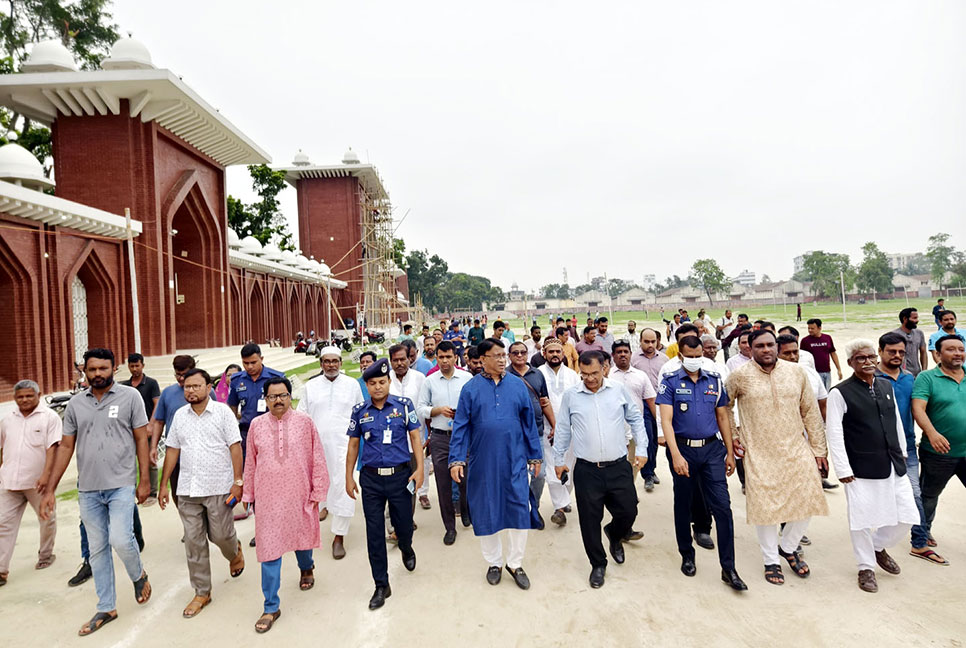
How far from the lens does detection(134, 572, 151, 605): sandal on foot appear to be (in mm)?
3709

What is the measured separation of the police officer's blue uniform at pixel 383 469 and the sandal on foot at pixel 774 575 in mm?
2523

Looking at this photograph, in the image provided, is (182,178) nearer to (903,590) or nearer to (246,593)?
(246,593)

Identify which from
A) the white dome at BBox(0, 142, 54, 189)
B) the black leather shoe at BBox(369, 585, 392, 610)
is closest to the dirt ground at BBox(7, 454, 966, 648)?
the black leather shoe at BBox(369, 585, 392, 610)

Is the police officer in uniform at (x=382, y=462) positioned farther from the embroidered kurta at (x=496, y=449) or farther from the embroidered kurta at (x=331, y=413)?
the embroidered kurta at (x=331, y=413)

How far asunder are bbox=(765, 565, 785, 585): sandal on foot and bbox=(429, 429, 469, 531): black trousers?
2.34m

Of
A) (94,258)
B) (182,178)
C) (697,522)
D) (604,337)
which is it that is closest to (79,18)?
(182,178)

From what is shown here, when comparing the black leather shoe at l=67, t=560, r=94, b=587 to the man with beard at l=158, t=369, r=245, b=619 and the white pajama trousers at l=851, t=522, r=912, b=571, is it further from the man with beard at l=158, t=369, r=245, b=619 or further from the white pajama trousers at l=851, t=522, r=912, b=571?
the white pajama trousers at l=851, t=522, r=912, b=571

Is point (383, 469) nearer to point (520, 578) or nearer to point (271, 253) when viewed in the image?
point (520, 578)

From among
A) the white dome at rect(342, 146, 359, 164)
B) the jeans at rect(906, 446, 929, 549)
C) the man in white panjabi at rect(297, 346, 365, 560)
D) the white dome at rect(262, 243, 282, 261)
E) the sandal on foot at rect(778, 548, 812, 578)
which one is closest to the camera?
the sandal on foot at rect(778, 548, 812, 578)

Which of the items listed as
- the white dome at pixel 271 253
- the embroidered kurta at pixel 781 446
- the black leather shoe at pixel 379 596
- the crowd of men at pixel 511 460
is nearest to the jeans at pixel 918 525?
the crowd of men at pixel 511 460

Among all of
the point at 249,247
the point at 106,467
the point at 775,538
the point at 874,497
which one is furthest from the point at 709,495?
the point at 249,247

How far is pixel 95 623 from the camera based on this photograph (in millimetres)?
3395

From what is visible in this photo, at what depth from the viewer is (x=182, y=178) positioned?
1570 cm

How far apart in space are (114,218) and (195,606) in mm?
11904
